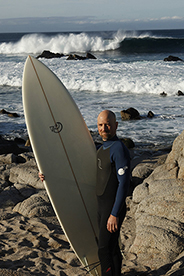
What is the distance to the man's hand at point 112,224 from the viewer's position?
2.31 m

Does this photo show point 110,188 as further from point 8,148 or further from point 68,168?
point 8,148

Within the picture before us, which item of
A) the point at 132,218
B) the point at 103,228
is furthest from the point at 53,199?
the point at 132,218

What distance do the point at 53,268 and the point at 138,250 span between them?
93cm

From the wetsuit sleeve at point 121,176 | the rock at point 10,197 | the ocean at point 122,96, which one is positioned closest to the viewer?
the wetsuit sleeve at point 121,176

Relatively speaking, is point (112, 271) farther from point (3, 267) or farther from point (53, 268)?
point (3, 267)

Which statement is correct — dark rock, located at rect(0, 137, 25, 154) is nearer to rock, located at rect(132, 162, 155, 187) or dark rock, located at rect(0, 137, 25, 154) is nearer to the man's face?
rock, located at rect(132, 162, 155, 187)

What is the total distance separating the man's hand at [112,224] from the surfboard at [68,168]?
60 cm

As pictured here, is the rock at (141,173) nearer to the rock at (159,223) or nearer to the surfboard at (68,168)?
the rock at (159,223)

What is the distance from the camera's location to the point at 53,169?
9.64 feet

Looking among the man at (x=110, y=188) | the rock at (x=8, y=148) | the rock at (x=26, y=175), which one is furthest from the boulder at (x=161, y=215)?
the rock at (x=8, y=148)

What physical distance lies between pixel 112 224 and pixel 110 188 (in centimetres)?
28

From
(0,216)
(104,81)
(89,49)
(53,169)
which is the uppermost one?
(89,49)

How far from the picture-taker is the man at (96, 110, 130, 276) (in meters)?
2.30

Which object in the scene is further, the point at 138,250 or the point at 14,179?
the point at 14,179
